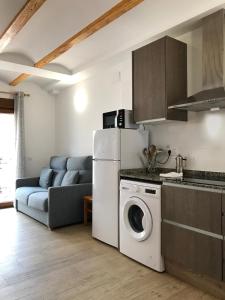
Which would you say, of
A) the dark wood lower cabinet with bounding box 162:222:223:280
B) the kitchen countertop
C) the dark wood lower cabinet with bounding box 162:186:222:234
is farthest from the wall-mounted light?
the dark wood lower cabinet with bounding box 162:222:223:280

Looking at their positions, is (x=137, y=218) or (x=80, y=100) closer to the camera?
(x=137, y=218)

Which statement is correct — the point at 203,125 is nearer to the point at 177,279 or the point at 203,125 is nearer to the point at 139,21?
the point at 139,21

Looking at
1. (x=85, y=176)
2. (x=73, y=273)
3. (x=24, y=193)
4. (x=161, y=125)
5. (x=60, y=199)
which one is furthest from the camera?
(x=24, y=193)

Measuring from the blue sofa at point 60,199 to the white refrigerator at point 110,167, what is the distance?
26.5 inches

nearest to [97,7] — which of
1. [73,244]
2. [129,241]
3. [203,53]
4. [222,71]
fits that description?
[203,53]

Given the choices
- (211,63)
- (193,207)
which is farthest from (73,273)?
(211,63)

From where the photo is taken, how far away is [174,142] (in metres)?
3.25

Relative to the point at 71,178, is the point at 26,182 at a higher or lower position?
lower

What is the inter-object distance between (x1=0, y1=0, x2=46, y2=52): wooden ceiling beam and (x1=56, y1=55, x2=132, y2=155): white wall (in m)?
1.61

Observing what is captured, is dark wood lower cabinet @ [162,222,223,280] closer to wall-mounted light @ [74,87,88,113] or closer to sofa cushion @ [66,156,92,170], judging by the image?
sofa cushion @ [66,156,92,170]

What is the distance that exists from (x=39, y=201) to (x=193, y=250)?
2.54 m

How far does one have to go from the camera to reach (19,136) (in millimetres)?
5297

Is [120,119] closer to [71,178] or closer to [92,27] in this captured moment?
[92,27]

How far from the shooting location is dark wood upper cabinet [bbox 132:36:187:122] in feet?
9.42
